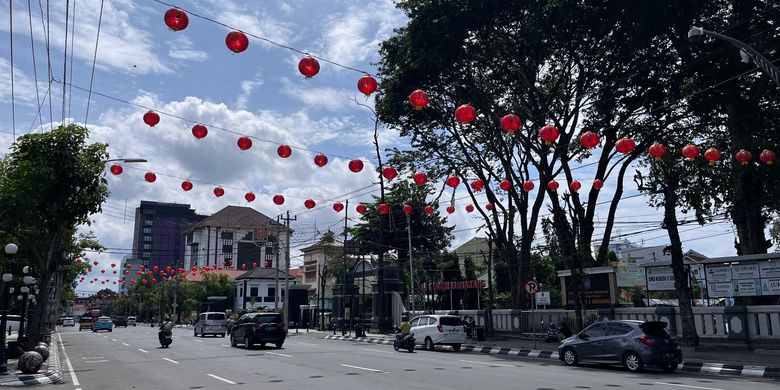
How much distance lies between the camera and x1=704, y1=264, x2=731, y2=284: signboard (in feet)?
76.5

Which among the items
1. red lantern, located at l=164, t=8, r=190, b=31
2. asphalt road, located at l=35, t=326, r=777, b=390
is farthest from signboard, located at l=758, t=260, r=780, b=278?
red lantern, located at l=164, t=8, r=190, b=31

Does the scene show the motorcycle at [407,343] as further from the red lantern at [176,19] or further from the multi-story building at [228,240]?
the multi-story building at [228,240]

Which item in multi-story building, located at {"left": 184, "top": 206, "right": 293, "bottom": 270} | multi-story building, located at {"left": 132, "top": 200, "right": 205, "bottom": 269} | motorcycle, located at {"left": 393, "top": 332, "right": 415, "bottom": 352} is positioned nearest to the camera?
motorcycle, located at {"left": 393, "top": 332, "right": 415, "bottom": 352}

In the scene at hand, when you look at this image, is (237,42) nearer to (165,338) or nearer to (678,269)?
(678,269)

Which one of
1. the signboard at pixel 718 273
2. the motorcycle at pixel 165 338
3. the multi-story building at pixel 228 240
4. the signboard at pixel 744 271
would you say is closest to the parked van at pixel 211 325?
the motorcycle at pixel 165 338

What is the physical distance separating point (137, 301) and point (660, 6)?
116 meters

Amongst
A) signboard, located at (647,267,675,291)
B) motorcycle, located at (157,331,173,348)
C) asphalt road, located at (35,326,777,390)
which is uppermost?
signboard, located at (647,267,675,291)

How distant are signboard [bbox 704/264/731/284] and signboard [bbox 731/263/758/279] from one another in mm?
175

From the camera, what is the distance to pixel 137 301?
391 feet

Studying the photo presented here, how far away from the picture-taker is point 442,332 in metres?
27.0

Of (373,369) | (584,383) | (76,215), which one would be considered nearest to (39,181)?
(76,215)

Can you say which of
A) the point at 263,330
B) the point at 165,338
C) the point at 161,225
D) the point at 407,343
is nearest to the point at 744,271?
the point at 407,343

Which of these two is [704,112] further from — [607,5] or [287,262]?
[287,262]

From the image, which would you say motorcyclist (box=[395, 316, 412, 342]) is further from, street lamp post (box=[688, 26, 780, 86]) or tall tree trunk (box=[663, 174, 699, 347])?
street lamp post (box=[688, 26, 780, 86])
